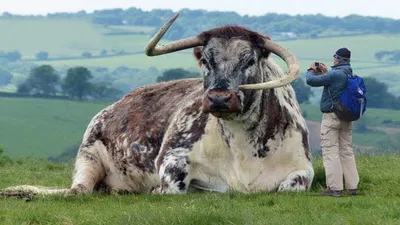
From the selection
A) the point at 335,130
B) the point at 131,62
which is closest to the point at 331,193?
the point at 335,130

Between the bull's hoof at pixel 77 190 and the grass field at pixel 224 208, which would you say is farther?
the bull's hoof at pixel 77 190

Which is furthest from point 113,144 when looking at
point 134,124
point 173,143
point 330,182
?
point 330,182

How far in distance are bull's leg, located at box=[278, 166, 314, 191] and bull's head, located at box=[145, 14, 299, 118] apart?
1141 millimetres

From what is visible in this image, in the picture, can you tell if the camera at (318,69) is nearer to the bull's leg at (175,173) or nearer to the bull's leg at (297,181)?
the bull's leg at (297,181)

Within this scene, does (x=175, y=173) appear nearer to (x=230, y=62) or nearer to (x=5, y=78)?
(x=230, y=62)

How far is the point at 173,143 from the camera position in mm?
15461

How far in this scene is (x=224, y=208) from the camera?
11961mm

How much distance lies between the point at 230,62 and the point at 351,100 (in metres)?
1.65

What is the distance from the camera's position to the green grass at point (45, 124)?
7988cm

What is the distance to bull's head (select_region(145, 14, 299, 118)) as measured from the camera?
45.5 feet

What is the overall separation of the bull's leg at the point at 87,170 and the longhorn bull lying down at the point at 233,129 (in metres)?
0.17

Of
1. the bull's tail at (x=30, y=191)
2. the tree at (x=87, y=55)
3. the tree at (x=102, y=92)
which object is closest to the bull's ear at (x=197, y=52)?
the bull's tail at (x=30, y=191)

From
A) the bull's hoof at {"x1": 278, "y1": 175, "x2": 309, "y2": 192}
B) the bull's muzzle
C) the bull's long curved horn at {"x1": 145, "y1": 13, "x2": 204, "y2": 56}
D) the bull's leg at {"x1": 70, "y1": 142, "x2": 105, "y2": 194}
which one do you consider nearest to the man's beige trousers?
the bull's hoof at {"x1": 278, "y1": 175, "x2": 309, "y2": 192}

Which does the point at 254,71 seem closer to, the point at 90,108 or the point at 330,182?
the point at 330,182
